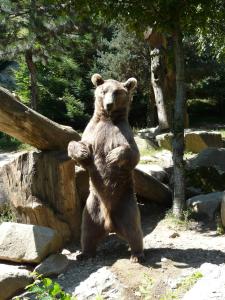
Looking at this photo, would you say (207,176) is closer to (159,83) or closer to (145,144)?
(145,144)

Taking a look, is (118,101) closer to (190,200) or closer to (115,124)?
(115,124)

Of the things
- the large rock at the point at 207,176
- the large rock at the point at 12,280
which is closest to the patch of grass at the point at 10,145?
the large rock at the point at 207,176

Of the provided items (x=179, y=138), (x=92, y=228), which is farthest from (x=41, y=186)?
(x=179, y=138)

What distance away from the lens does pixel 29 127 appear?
6.42 m

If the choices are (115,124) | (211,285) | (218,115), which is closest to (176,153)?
(115,124)

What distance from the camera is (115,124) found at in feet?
19.6

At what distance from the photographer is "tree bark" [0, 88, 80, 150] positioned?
20.1 feet

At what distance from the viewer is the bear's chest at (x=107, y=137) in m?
5.82

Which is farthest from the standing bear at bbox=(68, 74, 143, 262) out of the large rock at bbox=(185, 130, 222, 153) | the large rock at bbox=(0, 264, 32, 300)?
the large rock at bbox=(185, 130, 222, 153)

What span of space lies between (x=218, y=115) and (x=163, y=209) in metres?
12.0

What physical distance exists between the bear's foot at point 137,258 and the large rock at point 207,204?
229 centimetres

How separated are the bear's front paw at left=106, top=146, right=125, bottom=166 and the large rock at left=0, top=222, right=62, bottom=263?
1155mm

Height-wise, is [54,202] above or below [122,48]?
below

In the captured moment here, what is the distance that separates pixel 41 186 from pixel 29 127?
0.85 metres
